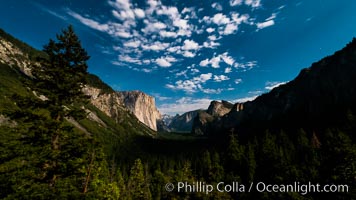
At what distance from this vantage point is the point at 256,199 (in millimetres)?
49156

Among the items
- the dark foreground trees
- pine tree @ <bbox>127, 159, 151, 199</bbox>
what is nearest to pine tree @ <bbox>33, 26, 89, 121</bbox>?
the dark foreground trees

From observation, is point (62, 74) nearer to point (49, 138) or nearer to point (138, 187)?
point (49, 138)

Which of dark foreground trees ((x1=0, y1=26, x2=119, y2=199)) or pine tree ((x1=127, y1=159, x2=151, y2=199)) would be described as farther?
pine tree ((x1=127, y1=159, x2=151, y2=199))

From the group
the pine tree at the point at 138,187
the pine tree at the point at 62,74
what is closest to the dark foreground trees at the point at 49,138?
the pine tree at the point at 62,74

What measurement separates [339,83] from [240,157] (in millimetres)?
148718

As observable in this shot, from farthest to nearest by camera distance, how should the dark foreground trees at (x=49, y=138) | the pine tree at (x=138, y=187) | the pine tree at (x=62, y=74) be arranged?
the pine tree at (x=138, y=187) < the pine tree at (x=62, y=74) < the dark foreground trees at (x=49, y=138)

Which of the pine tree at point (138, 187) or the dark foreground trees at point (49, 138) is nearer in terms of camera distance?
the dark foreground trees at point (49, 138)

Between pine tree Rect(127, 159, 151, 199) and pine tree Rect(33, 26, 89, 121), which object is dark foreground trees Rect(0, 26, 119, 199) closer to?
pine tree Rect(33, 26, 89, 121)

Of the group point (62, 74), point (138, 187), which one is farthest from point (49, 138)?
point (138, 187)

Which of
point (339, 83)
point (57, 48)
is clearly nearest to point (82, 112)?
point (57, 48)

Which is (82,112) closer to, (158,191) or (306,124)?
(158,191)

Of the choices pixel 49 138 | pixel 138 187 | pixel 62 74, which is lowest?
pixel 138 187

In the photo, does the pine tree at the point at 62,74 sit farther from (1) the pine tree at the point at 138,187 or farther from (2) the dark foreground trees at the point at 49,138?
(1) the pine tree at the point at 138,187

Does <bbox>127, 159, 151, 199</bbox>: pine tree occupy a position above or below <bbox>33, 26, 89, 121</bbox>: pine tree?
below
